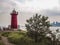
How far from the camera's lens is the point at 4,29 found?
33.0ft

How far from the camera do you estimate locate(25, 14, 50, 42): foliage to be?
30.0 ft

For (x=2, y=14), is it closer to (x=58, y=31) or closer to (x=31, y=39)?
(x=31, y=39)

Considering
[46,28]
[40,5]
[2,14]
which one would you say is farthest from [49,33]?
[2,14]

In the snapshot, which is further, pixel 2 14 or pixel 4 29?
pixel 4 29

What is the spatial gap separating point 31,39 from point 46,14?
990 millimetres

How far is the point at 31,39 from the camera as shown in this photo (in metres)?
9.12

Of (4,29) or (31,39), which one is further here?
(4,29)

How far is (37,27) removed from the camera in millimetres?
9211

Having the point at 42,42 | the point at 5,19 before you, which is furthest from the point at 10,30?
the point at 42,42

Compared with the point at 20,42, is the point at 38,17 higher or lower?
higher

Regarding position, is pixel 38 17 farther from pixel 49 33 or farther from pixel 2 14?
pixel 2 14

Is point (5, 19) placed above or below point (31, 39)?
above

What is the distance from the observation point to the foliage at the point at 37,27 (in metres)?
9.16

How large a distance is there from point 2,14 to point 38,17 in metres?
1.23
